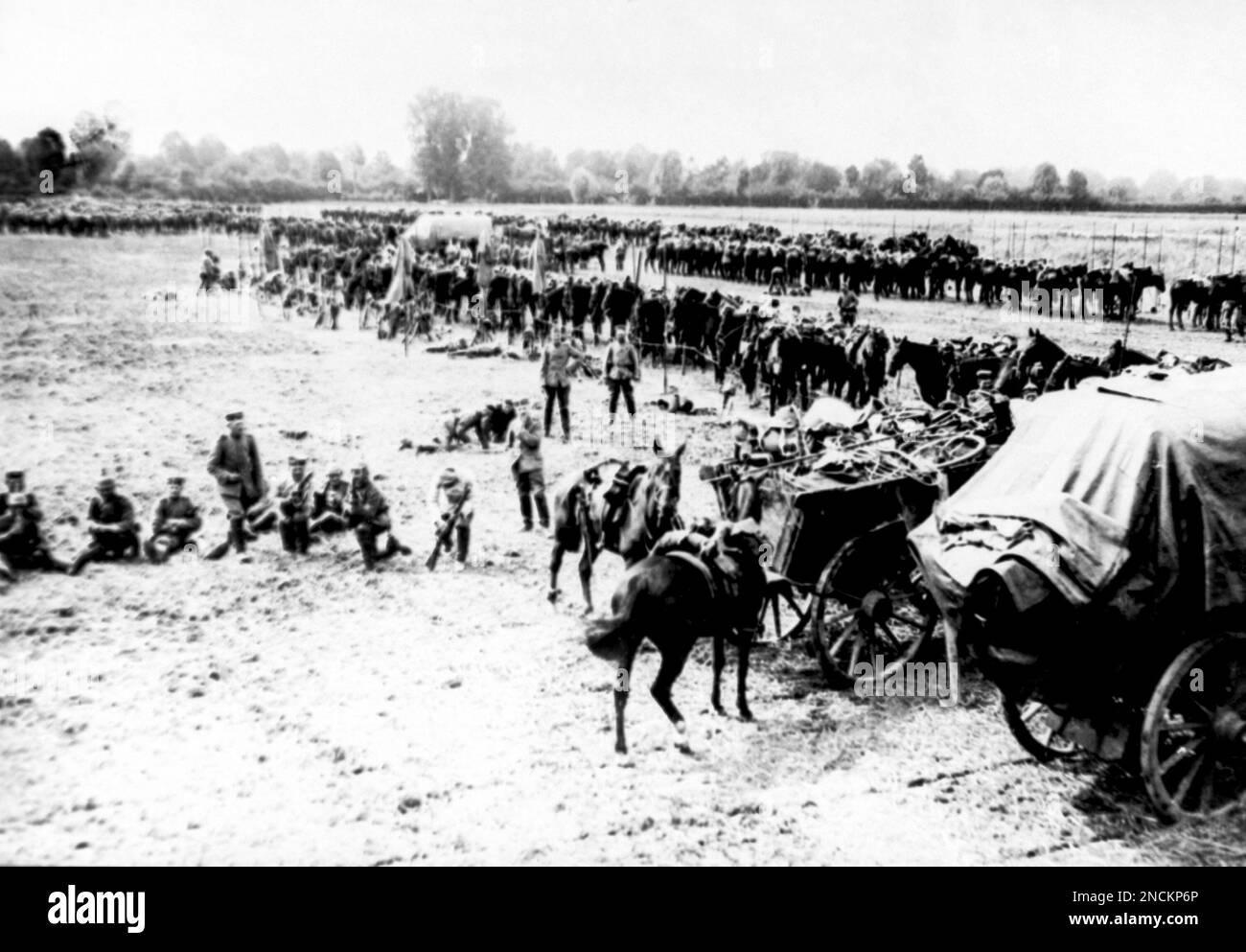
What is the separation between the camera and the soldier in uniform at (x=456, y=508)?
32.7 ft

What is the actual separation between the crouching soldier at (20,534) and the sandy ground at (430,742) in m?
0.25

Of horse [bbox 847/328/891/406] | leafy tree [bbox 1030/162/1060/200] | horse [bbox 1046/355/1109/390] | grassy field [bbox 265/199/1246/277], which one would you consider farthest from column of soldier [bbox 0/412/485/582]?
leafy tree [bbox 1030/162/1060/200]

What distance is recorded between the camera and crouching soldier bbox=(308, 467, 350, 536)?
34.2ft

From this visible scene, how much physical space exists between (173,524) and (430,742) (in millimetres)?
5010

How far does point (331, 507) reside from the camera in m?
10.5

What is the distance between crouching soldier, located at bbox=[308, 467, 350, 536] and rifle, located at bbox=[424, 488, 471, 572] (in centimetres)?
109

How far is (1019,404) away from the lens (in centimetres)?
732

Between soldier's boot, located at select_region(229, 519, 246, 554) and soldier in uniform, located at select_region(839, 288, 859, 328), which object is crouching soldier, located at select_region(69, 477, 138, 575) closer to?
soldier's boot, located at select_region(229, 519, 246, 554)

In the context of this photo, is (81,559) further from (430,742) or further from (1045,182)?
(1045,182)
